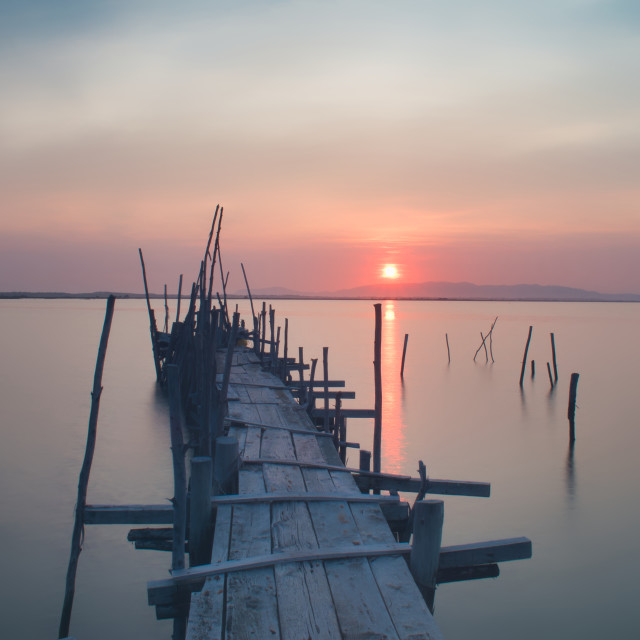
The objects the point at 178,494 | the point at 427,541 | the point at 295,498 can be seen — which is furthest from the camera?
the point at 295,498

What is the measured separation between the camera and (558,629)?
671cm

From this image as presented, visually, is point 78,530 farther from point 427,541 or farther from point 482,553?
point 482,553

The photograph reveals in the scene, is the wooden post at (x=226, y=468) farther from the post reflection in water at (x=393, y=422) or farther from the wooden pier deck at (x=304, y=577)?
the post reflection in water at (x=393, y=422)

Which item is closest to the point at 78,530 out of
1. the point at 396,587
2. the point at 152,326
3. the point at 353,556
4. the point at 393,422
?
the point at 353,556

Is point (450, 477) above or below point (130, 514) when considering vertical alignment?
below

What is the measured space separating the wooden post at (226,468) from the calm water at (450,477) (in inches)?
75.9

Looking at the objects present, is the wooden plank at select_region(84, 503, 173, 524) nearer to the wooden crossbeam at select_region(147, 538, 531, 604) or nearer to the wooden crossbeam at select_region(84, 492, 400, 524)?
the wooden crossbeam at select_region(84, 492, 400, 524)

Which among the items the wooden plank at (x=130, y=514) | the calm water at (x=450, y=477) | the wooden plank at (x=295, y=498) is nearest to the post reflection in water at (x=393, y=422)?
the calm water at (x=450, y=477)

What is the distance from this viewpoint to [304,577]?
155 inches

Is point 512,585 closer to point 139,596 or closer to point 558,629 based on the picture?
point 558,629

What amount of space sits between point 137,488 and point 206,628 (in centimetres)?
833

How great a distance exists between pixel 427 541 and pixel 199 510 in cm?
177

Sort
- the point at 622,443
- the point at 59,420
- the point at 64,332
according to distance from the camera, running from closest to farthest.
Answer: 1. the point at 622,443
2. the point at 59,420
3. the point at 64,332

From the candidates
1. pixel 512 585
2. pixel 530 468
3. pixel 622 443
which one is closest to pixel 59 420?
pixel 530 468
